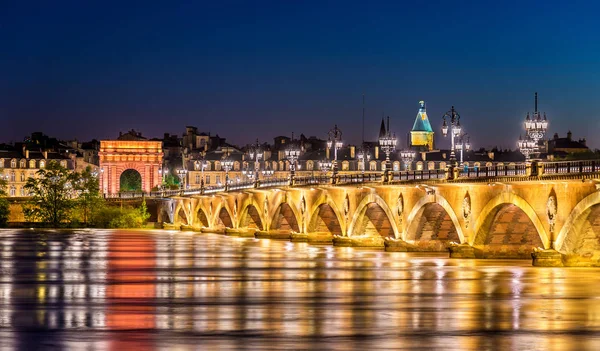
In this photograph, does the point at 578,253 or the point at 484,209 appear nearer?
the point at 578,253

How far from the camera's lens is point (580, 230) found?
58.0 metres

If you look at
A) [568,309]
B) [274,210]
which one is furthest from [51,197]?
[568,309]

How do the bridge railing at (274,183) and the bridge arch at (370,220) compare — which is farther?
the bridge railing at (274,183)

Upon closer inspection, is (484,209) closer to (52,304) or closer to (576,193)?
(576,193)

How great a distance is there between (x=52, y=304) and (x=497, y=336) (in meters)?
16.1

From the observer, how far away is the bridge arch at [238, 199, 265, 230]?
130 metres

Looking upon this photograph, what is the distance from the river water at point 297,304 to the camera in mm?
33469

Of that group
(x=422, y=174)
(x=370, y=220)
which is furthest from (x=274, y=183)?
(x=422, y=174)

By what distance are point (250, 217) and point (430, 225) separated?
2176 inches

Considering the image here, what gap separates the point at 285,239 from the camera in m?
113

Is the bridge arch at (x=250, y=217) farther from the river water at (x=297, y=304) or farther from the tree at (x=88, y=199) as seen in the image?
the river water at (x=297, y=304)

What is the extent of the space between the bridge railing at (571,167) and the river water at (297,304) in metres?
4.52

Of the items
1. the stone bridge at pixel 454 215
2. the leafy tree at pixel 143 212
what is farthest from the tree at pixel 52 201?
the stone bridge at pixel 454 215

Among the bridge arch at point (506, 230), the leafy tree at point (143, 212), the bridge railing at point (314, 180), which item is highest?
the bridge railing at point (314, 180)
